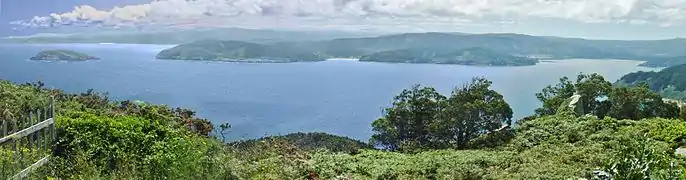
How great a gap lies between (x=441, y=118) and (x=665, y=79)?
13080 mm

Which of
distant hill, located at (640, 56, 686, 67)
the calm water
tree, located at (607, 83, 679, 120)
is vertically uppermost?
distant hill, located at (640, 56, 686, 67)

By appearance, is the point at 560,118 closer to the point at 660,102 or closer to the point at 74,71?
the point at 660,102

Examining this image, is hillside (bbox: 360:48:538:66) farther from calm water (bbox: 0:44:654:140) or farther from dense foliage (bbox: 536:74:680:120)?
dense foliage (bbox: 536:74:680:120)

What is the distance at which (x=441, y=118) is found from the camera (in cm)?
1164

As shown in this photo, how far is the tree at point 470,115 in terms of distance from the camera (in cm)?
1152

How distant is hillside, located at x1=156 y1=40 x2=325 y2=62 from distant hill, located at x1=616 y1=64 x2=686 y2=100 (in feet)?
61.6

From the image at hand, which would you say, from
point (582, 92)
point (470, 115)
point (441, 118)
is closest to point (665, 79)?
point (582, 92)

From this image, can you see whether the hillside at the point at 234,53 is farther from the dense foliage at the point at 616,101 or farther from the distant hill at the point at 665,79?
the dense foliage at the point at 616,101

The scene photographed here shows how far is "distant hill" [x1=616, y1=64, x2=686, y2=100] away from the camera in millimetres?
19059

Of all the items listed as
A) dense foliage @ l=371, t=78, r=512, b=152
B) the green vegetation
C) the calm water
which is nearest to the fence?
the green vegetation

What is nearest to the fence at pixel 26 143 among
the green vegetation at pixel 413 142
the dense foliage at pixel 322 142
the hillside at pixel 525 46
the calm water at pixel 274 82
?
the green vegetation at pixel 413 142

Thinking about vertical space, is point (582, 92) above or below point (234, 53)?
above

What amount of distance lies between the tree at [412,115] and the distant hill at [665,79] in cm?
922

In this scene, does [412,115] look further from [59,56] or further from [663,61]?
[663,61]
